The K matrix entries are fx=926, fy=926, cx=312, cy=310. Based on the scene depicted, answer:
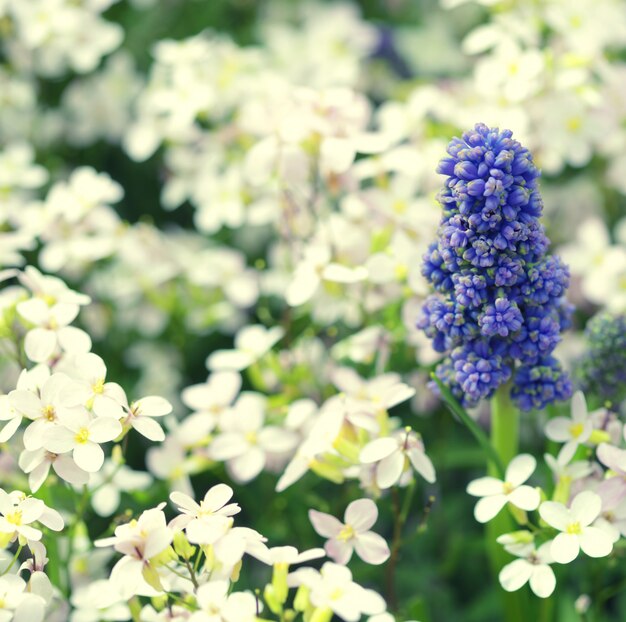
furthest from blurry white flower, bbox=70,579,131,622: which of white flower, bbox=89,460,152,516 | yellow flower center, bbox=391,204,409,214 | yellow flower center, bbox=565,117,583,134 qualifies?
yellow flower center, bbox=565,117,583,134

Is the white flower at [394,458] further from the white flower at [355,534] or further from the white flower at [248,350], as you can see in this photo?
the white flower at [248,350]

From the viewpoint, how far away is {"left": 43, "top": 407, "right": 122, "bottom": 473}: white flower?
734mm

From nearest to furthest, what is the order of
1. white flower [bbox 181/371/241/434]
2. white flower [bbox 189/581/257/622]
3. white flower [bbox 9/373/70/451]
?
white flower [bbox 189/581/257/622] < white flower [bbox 9/373/70/451] < white flower [bbox 181/371/241/434]

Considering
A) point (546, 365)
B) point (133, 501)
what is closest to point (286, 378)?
point (133, 501)

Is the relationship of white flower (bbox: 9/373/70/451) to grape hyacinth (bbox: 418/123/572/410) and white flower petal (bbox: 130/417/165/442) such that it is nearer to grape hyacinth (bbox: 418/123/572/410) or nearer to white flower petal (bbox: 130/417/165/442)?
white flower petal (bbox: 130/417/165/442)

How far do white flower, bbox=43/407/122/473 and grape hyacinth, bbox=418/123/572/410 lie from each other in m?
0.28

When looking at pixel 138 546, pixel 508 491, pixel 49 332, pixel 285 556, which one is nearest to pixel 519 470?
pixel 508 491

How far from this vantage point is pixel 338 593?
685 mm

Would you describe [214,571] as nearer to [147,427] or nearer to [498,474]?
[147,427]

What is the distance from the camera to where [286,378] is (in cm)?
102

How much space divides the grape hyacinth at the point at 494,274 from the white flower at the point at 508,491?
5 centimetres

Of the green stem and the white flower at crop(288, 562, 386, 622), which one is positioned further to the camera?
the green stem

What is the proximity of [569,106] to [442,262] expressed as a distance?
42 cm

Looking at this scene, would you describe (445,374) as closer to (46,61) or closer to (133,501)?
(133,501)
